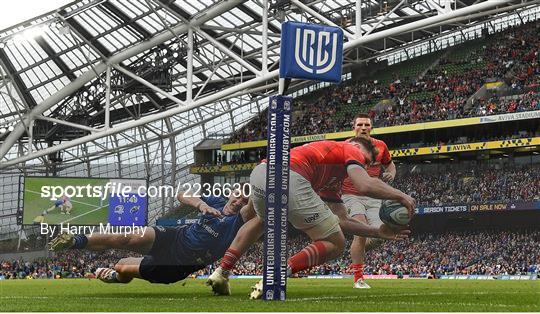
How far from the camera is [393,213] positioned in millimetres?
17922

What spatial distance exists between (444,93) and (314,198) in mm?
37815

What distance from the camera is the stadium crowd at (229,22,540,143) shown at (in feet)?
163

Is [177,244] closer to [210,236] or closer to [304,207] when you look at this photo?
[210,236]

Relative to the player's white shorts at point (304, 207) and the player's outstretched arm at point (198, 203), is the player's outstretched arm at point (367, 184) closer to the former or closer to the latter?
the player's white shorts at point (304, 207)

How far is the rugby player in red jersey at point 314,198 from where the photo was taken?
53.2 feet

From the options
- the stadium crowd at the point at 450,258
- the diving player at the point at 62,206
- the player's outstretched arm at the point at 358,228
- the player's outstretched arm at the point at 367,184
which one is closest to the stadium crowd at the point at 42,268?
the stadium crowd at the point at 450,258

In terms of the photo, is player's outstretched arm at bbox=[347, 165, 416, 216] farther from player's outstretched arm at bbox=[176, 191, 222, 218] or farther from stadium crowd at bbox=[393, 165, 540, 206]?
stadium crowd at bbox=[393, 165, 540, 206]

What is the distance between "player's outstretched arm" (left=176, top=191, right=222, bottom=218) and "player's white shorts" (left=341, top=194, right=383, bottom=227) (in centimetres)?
245

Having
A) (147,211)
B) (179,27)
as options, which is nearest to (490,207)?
(179,27)

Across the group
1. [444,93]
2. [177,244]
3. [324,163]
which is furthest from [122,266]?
[444,93]

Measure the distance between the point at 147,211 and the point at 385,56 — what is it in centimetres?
4000

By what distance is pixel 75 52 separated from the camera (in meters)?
46.7

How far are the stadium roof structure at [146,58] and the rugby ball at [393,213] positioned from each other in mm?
16152

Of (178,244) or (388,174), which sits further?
(388,174)
